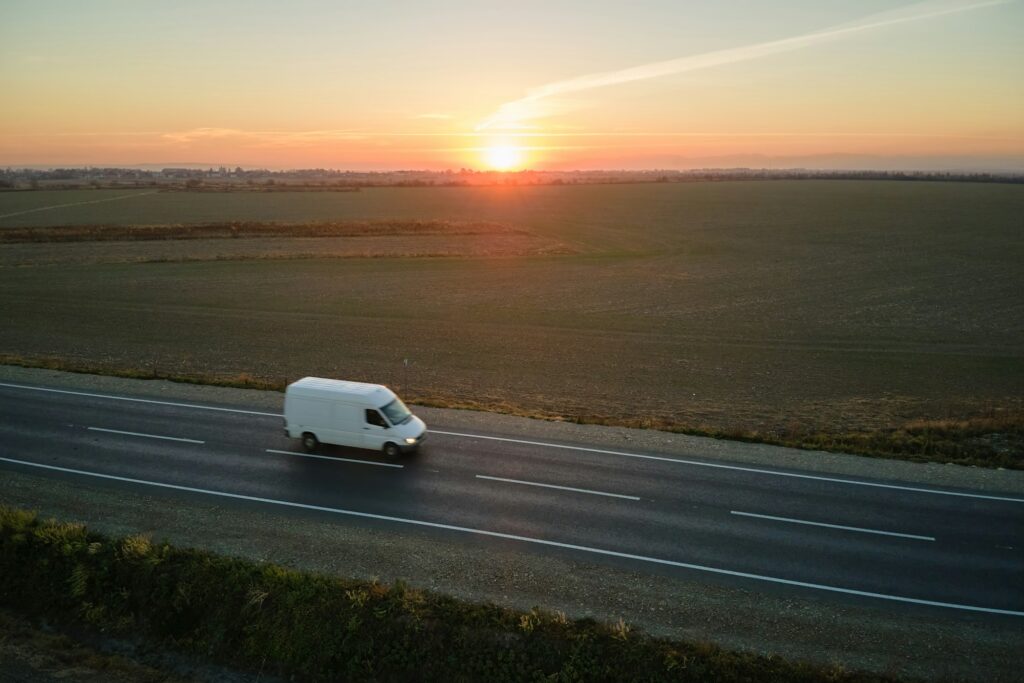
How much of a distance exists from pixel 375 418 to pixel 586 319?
85.3 ft

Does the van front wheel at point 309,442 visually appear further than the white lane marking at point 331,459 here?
Yes

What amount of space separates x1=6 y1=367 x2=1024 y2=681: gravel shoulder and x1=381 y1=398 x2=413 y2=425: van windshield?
4.20 metres

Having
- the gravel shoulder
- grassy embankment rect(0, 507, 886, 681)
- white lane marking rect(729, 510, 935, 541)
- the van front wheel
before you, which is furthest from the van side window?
white lane marking rect(729, 510, 935, 541)

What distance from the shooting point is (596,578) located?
14.7 m

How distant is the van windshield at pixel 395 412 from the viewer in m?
20.9

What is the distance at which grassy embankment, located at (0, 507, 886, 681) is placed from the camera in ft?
39.3

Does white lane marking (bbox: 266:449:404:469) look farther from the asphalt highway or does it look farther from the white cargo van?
the white cargo van

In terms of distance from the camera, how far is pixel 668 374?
3288 cm

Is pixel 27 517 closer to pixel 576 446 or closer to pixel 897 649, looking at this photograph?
pixel 576 446

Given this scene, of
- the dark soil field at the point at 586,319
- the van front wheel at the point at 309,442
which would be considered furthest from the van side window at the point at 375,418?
the dark soil field at the point at 586,319

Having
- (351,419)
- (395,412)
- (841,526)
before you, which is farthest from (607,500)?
(351,419)

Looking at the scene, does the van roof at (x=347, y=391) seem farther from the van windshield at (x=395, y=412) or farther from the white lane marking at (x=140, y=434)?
the white lane marking at (x=140, y=434)

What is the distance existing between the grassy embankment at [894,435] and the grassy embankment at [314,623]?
1136 cm

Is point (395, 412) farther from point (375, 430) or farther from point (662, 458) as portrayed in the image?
point (662, 458)
